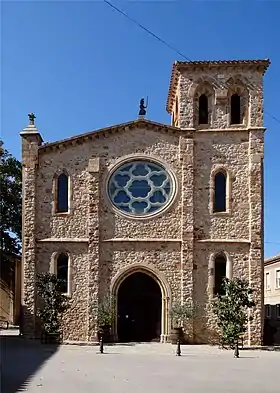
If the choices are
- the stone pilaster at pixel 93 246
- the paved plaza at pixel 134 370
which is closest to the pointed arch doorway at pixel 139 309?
the stone pilaster at pixel 93 246

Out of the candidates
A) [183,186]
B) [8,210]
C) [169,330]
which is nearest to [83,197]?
[183,186]

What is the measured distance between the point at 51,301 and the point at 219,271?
8575 millimetres

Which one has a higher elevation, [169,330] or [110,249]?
[110,249]

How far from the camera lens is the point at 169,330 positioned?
29750mm

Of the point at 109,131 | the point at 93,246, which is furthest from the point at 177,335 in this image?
the point at 109,131

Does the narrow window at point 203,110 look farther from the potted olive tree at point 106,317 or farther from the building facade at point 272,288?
the building facade at point 272,288

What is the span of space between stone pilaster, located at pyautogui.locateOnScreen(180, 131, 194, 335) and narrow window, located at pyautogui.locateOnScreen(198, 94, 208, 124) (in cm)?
127

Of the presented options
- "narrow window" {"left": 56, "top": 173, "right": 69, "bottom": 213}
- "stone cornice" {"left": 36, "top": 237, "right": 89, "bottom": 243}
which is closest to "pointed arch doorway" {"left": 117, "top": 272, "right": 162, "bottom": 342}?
"stone cornice" {"left": 36, "top": 237, "right": 89, "bottom": 243}

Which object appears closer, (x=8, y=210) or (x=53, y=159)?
(x=53, y=159)

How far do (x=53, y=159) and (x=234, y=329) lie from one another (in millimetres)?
12683

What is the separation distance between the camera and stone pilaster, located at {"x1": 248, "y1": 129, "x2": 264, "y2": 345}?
2937cm

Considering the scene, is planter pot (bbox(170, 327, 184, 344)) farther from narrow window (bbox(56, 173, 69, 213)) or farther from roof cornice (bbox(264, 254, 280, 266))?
roof cornice (bbox(264, 254, 280, 266))

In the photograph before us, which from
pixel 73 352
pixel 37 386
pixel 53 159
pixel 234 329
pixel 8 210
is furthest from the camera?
pixel 8 210

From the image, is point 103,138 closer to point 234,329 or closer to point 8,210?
point 234,329
